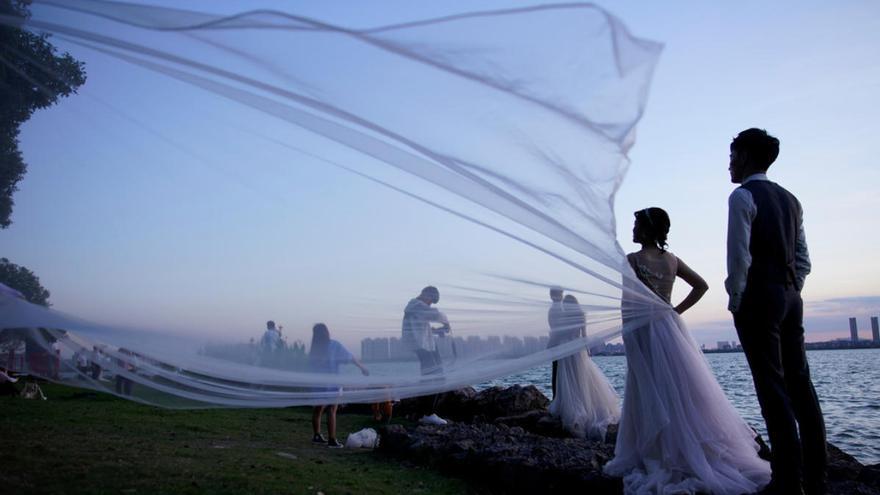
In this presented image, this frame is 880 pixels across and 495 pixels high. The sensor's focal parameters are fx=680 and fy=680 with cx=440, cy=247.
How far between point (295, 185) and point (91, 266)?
1.71 metres

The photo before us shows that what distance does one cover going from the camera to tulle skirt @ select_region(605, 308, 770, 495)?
4762 mm

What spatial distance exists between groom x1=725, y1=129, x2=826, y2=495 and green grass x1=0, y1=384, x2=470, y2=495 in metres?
2.83

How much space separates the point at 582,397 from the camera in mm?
10461

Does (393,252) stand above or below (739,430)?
above

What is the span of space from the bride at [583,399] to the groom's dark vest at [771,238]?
523 centimetres

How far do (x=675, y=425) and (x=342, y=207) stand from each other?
2.92m

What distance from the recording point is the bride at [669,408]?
4797 millimetres

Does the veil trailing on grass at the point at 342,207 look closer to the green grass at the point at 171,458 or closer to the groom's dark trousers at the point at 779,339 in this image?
the green grass at the point at 171,458

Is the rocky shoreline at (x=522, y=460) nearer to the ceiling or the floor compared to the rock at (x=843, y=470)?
nearer to the floor

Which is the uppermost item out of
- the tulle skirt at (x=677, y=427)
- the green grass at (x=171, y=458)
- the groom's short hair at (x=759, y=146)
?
the groom's short hair at (x=759, y=146)

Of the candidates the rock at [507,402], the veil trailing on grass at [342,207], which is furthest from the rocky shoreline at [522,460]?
the rock at [507,402]

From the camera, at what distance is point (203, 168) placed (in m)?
5.08

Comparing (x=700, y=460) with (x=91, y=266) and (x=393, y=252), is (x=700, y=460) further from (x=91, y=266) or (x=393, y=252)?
(x=91, y=266)

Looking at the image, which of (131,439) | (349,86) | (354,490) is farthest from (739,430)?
(131,439)
